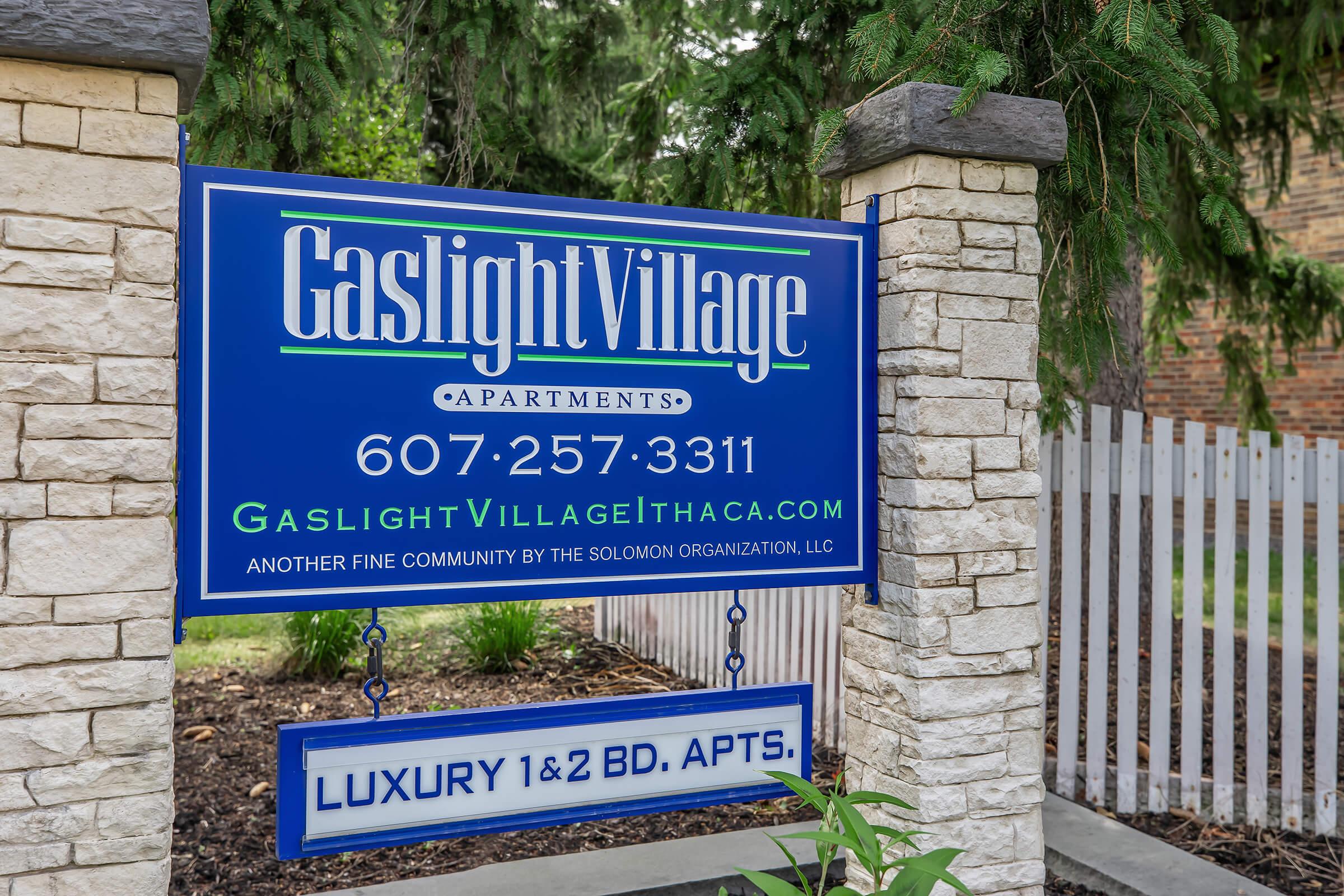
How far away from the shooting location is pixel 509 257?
273 cm

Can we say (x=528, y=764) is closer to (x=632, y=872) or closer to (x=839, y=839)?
(x=632, y=872)

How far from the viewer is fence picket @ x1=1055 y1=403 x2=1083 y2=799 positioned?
426 cm

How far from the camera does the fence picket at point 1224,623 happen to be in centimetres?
412

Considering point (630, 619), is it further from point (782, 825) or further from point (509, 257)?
point (509, 257)

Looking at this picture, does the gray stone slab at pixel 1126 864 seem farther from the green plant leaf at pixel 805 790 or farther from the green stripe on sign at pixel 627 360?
the green stripe on sign at pixel 627 360

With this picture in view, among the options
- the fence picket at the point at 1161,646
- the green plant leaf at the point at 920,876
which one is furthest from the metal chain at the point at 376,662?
the fence picket at the point at 1161,646

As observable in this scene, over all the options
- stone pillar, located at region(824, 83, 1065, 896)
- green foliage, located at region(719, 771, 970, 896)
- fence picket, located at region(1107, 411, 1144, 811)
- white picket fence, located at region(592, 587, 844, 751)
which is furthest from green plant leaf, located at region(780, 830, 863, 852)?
fence picket, located at region(1107, 411, 1144, 811)

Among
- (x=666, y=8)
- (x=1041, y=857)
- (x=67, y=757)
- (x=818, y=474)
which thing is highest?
(x=666, y=8)

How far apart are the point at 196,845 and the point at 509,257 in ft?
8.76

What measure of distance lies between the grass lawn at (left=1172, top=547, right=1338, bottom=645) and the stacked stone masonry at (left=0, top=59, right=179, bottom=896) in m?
6.27

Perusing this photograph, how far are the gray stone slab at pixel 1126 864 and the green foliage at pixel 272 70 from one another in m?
3.87

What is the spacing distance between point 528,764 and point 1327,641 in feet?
10.8

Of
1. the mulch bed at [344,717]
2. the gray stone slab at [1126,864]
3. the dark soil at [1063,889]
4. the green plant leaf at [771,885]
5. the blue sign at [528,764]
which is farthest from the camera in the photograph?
the mulch bed at [344,717]

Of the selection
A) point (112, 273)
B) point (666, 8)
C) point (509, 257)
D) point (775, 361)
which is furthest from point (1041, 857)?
point (666, 8)
